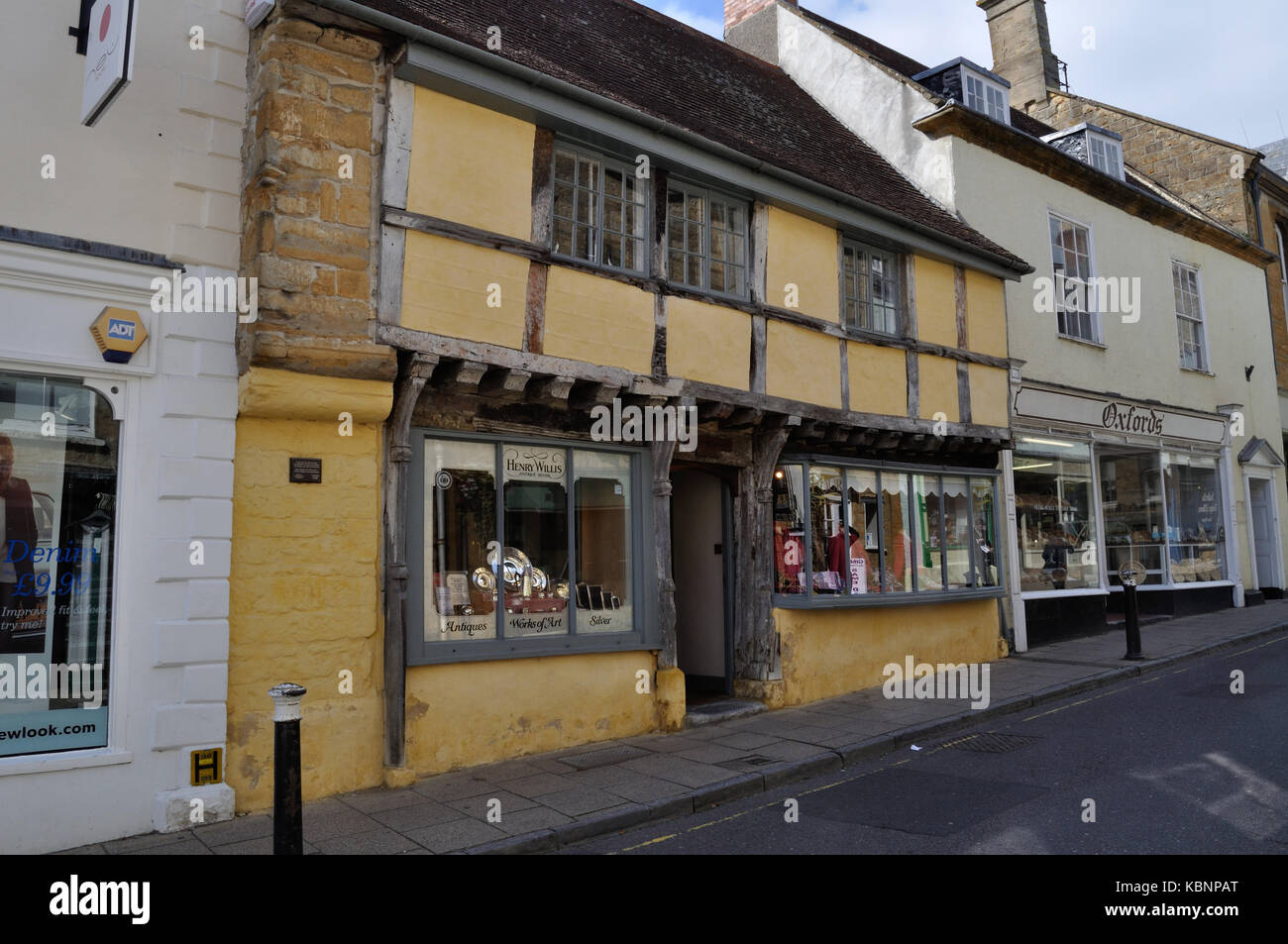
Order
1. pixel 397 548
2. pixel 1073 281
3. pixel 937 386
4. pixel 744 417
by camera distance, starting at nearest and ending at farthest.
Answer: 1. pixel 397 548
2. pixel 744 417
3. pixel 937 386
4. pixel 1073 281

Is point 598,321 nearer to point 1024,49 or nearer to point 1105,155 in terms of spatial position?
point 1105,155

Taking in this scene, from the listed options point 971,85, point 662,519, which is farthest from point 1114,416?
point 662,519

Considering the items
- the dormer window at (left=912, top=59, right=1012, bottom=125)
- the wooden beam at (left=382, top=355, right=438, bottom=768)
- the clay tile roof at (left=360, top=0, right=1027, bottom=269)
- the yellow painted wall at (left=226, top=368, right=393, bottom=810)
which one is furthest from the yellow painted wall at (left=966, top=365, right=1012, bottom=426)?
the yellow painted wall at (left=226, top=368, right=393, bottom=810)

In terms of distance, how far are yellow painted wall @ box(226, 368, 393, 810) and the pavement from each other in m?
0.39

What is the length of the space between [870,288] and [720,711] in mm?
5486

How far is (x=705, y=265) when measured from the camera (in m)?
8.93

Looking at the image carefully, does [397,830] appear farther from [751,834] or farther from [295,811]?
[751,834]

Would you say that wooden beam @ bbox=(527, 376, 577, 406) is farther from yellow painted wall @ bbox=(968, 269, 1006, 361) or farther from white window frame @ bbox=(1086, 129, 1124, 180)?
white window frame @ bbox=(1086, 129, 1124, 180)

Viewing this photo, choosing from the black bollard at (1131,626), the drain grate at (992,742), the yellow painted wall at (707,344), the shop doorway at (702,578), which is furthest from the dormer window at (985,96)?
the drain grate at (992,742)

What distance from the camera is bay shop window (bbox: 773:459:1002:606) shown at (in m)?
9.84

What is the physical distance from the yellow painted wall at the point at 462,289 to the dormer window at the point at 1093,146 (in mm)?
12508

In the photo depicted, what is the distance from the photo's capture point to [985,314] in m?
12.2

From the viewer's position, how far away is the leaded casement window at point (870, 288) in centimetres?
1051

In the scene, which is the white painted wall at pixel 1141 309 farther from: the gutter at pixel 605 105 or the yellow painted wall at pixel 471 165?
the yellow painted wall at pixel 471 165
